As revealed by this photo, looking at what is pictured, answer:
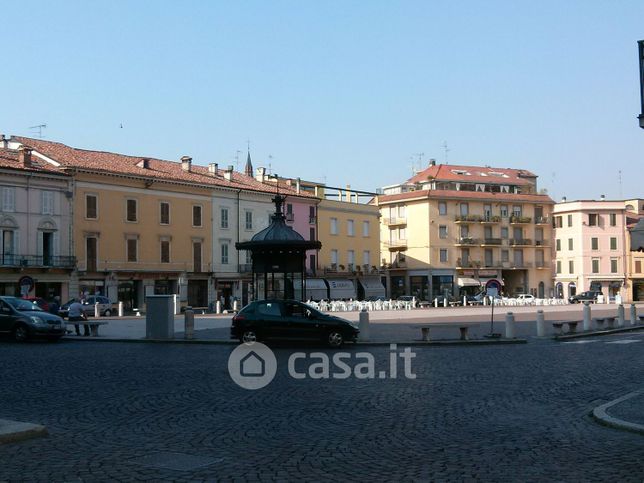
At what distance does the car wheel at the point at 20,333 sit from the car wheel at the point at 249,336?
817 cm

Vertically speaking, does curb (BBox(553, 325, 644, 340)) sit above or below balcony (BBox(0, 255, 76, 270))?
below

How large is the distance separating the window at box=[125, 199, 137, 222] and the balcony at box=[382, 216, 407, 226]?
35575mm

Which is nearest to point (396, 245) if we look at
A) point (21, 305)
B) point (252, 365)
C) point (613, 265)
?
point (613, 265)

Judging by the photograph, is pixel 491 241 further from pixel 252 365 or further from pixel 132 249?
pixel 252 365

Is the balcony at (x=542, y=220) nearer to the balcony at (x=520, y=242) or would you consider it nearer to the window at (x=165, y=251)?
the balcony at (x=520, y=242)

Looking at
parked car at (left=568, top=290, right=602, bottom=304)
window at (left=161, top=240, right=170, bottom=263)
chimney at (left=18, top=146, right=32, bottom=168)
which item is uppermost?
chimney at (left=18, top=146, right=32, bottom=168)

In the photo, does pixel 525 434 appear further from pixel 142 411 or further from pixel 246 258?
pixel 246 258

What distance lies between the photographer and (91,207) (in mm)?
57781

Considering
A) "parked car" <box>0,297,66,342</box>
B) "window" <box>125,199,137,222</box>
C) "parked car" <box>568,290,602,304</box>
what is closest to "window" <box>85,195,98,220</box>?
"window" <box>125,199,137,222</box>

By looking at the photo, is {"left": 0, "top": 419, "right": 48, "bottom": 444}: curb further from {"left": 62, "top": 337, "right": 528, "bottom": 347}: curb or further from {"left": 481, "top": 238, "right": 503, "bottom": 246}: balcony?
{"left": 481, "top": 238, "right": 503, "bottom": 246}: balcony

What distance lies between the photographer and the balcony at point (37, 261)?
52.6 meters

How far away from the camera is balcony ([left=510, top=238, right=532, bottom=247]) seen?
88.4 meters

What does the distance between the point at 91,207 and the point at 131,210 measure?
3.58 metres

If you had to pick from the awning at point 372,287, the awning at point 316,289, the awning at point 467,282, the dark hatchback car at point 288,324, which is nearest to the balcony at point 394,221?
the awning at point 372,287
